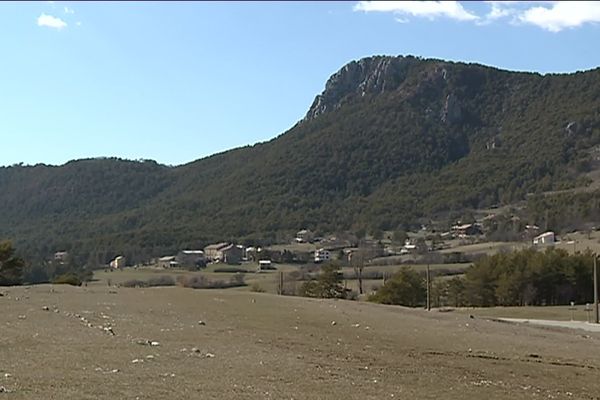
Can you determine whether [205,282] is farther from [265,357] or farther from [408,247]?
[265,357]

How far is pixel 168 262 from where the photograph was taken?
131375 millimetres

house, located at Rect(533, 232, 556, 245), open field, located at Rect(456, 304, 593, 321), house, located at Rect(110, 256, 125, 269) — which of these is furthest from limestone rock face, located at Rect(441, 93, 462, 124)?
open field, located at Rect(456, 304, 593, 321)

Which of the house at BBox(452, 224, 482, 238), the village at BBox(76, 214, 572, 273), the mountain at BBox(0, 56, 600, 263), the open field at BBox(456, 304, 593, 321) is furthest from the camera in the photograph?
the mountain at BBox(0, 56, 600, 263)

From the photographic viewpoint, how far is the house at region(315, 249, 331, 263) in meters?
134

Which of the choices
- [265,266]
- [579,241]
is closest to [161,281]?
[265,266]

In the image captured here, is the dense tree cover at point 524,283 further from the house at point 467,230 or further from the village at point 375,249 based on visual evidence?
the house at point 467,230

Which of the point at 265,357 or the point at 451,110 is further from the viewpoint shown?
the point at 451,110

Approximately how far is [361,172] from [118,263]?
68.1 m

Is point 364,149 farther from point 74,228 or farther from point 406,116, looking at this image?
point 74,228

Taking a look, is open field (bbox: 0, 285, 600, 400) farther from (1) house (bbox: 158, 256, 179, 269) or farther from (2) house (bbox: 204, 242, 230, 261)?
(2) house (bbox: 204, 242, 230, 261)

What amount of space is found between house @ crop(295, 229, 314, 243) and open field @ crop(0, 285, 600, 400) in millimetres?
122142

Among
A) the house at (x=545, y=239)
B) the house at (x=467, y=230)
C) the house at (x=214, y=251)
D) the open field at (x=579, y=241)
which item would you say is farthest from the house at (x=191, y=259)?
the open field at (x=579, y=241)

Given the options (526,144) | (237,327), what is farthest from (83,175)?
(237,327)

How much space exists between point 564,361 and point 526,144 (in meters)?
162
